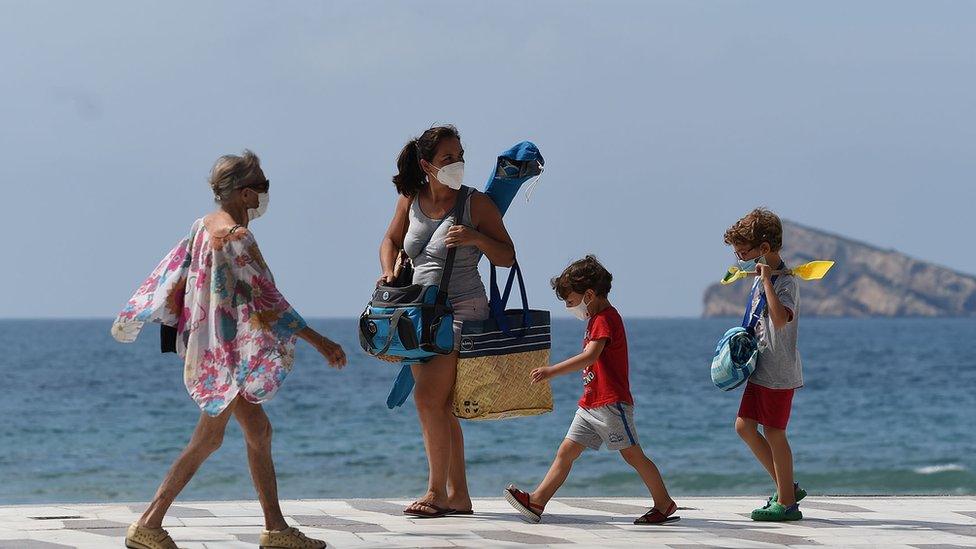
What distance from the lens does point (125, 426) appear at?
2839 cm

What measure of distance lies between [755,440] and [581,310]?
0.99 meters

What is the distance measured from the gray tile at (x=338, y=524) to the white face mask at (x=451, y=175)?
1.52 metres

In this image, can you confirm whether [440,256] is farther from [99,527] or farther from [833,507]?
[833,507]

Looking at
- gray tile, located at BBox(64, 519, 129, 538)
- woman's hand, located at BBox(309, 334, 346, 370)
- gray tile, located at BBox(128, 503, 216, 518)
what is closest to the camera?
woman's hand, located at BBox(309, 334, 346, 370)

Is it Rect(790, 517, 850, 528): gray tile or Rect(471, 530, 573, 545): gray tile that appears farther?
Rect(790, 517, 850, 528): gray tile

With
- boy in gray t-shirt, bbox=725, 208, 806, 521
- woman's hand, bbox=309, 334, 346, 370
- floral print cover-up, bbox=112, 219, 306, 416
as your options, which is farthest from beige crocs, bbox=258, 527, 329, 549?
boy in gray t-shirt, bbox=725, 208, 806, 521

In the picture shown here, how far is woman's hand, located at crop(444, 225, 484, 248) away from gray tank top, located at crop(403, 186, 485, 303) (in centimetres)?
6

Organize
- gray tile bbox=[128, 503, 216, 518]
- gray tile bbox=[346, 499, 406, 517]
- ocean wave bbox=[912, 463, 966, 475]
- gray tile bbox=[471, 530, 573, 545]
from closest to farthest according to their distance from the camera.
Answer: gray tile bbox=[471, 530, 573, 545] → gray tile bbox=[128, 503, 216, 518] → gray tile bbox=[346, 499, 406, 517] → ocean wave bbox=[912, 463, 966, 475]

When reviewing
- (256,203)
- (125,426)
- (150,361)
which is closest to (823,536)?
(256,203)

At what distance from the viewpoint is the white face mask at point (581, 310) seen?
6223mm

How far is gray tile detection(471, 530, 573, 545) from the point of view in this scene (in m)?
5.62

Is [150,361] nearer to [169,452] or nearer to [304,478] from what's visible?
[169,452]

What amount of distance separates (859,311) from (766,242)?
151410 millimetres

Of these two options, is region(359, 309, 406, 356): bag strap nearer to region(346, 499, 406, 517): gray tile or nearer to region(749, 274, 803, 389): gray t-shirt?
region(346, 499, 406, 517): gray tile
